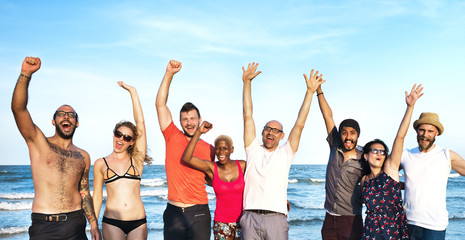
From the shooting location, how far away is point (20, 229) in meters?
13.9

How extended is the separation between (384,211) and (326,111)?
5.52 feet

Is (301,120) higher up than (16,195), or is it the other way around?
(301,120)

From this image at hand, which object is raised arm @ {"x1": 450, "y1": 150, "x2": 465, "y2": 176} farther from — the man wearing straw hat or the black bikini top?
the black bikini top

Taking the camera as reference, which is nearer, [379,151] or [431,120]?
[379,151]

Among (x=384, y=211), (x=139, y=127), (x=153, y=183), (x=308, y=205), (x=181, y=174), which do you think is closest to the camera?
(x=384, y=211)

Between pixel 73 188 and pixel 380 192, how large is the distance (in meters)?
4.01

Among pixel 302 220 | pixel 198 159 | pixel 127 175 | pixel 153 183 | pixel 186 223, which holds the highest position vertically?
pixel 198 159

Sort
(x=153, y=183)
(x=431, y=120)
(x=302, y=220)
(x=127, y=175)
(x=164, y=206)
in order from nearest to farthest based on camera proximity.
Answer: (x=127, y=175)
(x=431, y=120)
(x=302, y=220)
(x=164, y=206)
(x=153, y=183)

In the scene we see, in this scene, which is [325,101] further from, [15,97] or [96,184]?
[15,97]

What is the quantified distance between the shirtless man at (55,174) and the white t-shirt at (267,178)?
7.08 ft

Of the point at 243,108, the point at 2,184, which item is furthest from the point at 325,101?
the point at 2,184

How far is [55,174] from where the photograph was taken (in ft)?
16.5

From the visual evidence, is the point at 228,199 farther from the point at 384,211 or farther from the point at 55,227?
the point at 55,227

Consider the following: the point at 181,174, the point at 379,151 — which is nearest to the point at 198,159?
the point at 181,174
